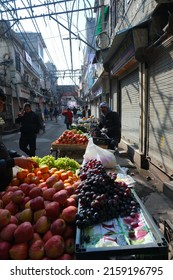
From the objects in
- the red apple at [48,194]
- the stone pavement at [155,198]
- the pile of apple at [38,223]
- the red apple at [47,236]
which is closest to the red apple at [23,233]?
the pile of apple at [38,223]

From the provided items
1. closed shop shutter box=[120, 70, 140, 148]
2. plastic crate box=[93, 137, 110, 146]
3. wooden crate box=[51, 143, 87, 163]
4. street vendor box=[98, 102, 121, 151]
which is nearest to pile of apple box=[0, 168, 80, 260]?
plastic crate box=[93, 137, 110, 146]

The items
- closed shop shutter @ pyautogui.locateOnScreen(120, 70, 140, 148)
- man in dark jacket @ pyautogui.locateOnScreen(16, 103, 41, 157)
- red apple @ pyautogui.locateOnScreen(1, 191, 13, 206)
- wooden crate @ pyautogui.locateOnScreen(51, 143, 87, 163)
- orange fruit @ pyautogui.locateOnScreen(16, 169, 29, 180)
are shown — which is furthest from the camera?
closed shop shutter @ pyautogui.locateOnScreen(120, 70, 140, 148)

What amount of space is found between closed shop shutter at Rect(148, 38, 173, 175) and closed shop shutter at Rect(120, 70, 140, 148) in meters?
1.64

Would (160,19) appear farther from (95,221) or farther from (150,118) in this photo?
(95,221)

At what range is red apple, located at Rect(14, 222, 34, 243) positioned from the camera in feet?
5.85

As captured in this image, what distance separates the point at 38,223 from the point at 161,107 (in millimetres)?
4725

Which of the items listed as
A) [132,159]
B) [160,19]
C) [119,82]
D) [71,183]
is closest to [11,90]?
[119,82]

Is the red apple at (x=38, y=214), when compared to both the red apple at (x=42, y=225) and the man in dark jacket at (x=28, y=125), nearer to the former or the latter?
the red apple at (x=42, y=225)

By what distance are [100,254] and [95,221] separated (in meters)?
0.37

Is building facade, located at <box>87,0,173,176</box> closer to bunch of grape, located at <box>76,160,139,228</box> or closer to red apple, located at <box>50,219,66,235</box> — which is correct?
bunch of grape, located at <box>76,160,139,228</box>

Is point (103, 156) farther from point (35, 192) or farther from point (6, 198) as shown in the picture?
point (6, 198)

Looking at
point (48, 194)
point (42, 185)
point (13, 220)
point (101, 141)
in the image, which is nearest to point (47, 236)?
point (13, 220)

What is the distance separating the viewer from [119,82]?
1148cm

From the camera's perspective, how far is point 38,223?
77.0 inches
